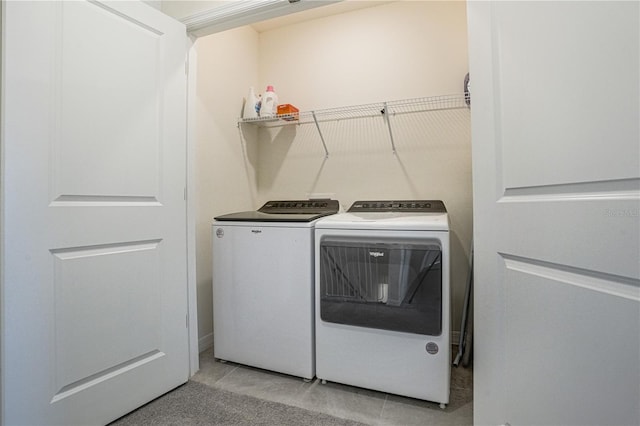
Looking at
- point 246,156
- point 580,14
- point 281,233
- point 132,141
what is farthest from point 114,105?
point 580,14

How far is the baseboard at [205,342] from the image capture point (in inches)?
79.0

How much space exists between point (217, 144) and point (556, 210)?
2005mm

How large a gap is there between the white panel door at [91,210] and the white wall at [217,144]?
16.5 inches

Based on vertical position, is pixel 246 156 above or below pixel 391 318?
above

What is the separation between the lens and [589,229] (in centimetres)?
71

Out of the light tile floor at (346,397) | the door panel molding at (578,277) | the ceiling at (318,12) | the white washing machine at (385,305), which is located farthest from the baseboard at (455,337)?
the ceiling at (318,12)

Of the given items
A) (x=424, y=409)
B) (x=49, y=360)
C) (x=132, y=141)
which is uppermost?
(x=132, y=141)

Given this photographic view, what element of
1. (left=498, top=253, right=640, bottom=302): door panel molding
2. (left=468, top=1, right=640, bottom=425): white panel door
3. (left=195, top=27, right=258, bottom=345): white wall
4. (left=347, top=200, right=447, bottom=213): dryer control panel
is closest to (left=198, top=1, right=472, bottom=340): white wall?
(left=195, top=27, right=258, bottom=345): white wall

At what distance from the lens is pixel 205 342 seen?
6.72 ft

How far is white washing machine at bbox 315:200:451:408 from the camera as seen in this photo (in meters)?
1.38

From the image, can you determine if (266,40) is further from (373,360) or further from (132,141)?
(373,360)

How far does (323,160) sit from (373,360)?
1523mm

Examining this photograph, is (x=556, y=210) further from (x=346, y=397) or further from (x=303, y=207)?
(x=303, y=207)

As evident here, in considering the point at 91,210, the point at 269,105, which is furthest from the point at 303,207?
the point at 91,210
